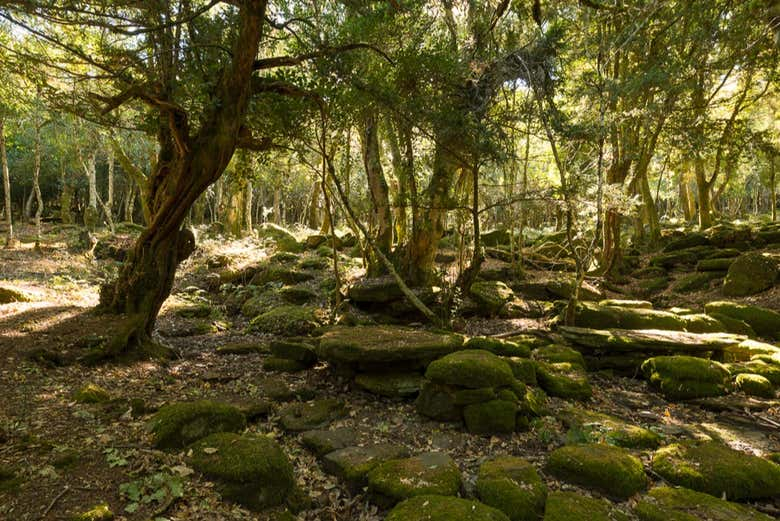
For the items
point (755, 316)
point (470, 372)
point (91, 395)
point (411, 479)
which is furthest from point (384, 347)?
point (755, 316)

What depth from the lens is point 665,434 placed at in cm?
577

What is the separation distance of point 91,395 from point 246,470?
2.84m

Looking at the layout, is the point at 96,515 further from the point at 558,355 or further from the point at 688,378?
the point at 688,378

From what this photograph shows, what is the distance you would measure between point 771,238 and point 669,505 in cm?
1655

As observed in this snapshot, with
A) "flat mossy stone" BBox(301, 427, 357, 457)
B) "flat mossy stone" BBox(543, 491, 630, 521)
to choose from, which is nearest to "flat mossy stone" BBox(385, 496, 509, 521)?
"flat mossy stone" BBox(543, 491, 630, 521)

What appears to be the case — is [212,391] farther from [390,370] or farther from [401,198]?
[401,198]

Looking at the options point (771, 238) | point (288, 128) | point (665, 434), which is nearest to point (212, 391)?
point (288, 128)

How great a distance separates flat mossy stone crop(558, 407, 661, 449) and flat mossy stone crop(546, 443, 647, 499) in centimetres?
54

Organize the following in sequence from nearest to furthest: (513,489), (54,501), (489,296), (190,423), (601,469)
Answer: (54,501)
(513,489)
(601,469)
(190,423)
(489,296)

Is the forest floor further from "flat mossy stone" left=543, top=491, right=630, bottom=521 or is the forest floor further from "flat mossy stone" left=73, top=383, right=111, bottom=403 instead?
"flat mossy stone" left=543, top=491, right=630, bottom=521

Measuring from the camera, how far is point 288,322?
35.0 ft

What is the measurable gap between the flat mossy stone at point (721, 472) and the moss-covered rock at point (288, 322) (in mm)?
7306

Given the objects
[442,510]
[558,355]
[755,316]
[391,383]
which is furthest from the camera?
[755,316]

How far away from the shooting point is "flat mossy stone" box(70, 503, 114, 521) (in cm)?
323
